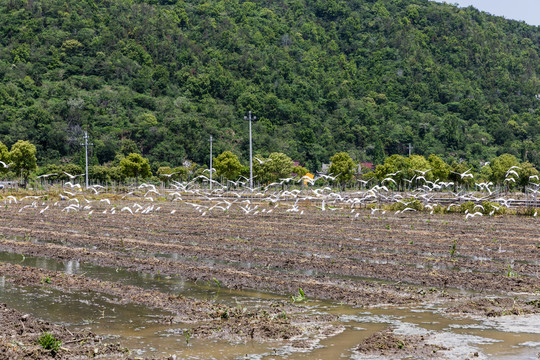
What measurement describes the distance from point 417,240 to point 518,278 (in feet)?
27.3

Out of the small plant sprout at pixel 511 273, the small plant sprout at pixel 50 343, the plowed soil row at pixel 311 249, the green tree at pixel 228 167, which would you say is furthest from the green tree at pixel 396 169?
the small plant sprout at pixel 50 343

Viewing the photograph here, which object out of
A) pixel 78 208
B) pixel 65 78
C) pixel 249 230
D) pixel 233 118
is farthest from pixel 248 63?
pixel 249 230

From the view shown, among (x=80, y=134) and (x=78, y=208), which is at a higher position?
(x=80, y=134)

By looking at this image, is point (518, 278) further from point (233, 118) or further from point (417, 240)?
point (233, 118)

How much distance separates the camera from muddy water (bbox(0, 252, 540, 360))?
9.03 metres

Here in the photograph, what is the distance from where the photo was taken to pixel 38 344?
30.1 ft

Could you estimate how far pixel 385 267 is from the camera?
16.3 meters

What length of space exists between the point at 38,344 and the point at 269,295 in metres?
4.93

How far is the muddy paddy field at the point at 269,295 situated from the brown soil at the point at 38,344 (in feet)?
0.09

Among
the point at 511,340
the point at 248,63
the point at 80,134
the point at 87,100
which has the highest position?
the point at 248,63

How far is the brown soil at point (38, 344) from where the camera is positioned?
8695 mm

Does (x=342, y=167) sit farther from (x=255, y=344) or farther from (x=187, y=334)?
(x=255, y=344)

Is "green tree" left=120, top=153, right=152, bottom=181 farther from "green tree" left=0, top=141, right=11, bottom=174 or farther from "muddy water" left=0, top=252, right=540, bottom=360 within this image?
"muddy water" left=0, top=252, right=540, bottom=360

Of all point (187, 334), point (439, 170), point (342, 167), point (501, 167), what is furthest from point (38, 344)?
point (439, 170)
